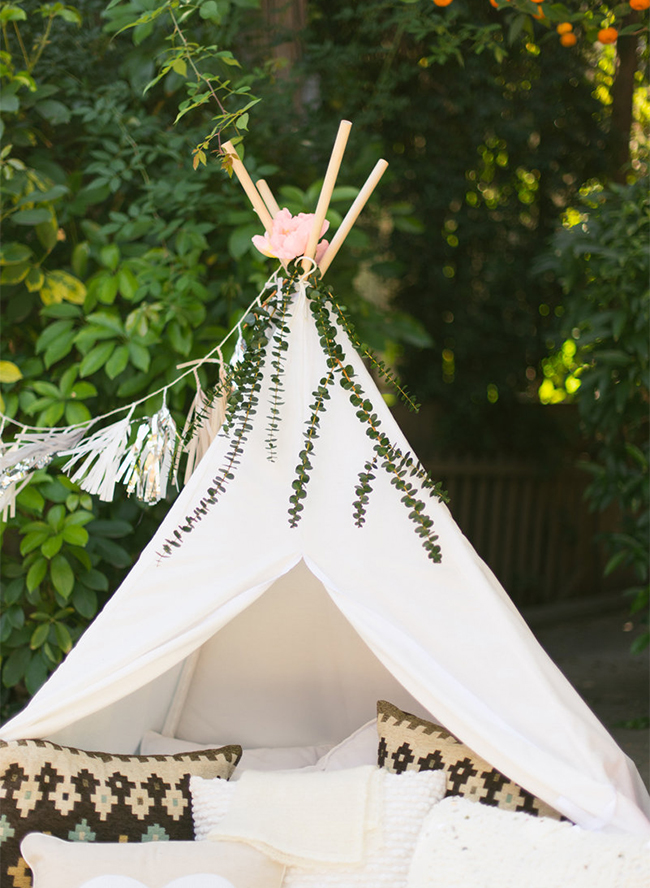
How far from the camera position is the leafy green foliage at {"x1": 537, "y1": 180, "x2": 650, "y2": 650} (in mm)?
2514

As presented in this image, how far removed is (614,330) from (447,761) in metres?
1.51

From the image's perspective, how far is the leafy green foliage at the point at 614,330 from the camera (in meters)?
2.51

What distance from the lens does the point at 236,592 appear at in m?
1.51

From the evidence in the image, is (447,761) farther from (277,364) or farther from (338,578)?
(277,364)

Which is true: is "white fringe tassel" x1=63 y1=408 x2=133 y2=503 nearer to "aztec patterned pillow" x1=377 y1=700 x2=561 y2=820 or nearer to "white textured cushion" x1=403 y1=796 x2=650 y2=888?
"aztec patterned pillow" x1=377 y1=700 x2=561 y2=820

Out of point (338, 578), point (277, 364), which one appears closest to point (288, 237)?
point (277, 364)

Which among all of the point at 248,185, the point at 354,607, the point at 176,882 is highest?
the point at 248,185

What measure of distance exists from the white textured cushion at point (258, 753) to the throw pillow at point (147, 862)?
1.25 feet

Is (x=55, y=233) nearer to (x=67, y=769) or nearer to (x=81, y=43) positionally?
(x=81, y=43)

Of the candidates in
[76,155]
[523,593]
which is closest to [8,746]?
[76,155]

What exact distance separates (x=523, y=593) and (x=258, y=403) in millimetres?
3334

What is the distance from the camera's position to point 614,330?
251 centimetres

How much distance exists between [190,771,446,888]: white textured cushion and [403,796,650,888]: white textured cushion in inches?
2.4

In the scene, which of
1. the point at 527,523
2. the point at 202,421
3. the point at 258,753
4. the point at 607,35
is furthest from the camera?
the point at 527,523
